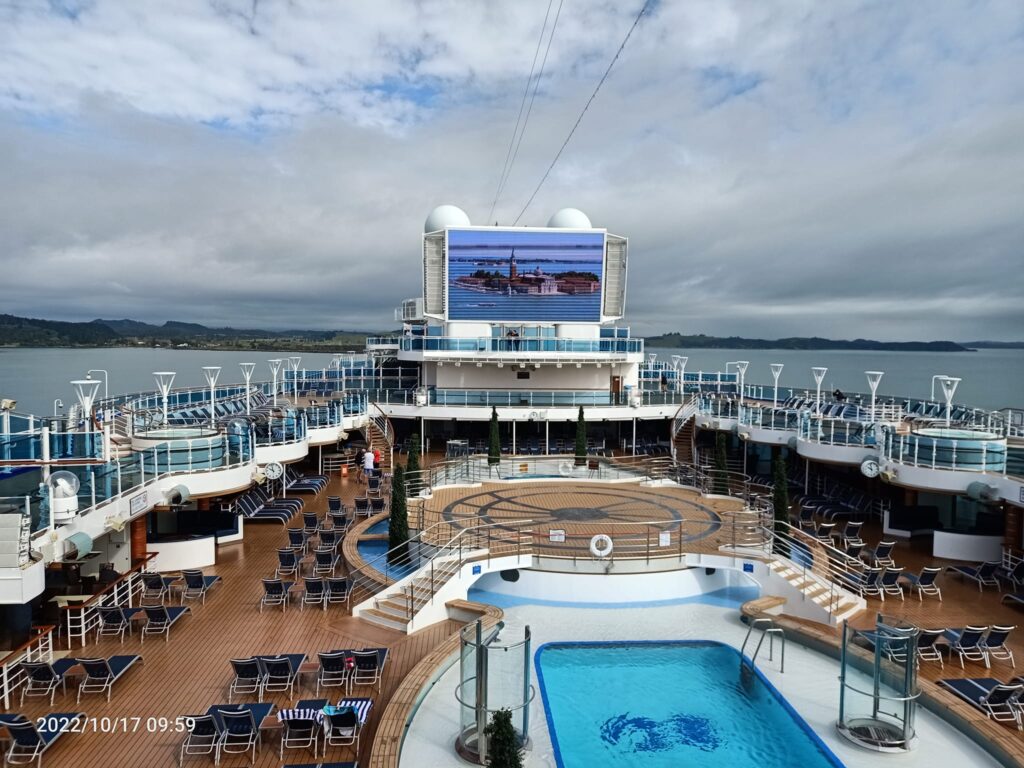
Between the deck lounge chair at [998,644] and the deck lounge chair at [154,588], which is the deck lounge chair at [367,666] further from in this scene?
the deck lounge chair at [998,644]

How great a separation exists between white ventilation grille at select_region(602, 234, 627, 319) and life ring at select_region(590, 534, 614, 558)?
22.2 m

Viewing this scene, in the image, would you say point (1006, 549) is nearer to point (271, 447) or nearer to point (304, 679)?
point (304, 679)

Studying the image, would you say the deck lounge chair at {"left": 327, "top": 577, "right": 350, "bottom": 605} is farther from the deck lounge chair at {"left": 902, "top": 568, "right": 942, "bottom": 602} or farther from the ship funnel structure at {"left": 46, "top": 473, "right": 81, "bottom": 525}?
the deck lounge chair at {"left": 902, "top": 568, "right": 942, "bottom": 602}

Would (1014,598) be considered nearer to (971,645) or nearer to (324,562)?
(971,645)

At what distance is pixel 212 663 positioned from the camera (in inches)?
394

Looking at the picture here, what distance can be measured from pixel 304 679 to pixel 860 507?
16094 millimetres

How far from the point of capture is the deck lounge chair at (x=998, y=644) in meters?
10.5

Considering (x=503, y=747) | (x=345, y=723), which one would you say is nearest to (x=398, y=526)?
(x=345, y=723)

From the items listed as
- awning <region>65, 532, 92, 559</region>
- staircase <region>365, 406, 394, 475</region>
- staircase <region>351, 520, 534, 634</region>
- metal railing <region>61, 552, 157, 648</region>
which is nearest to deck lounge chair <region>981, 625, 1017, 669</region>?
staircase <region>351, 520, 534, 634</region>

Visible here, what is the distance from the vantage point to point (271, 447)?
1917 centimetres

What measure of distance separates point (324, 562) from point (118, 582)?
367cm

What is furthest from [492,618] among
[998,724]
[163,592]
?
[998,724]

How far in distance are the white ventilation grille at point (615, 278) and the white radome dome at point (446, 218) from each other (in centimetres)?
801

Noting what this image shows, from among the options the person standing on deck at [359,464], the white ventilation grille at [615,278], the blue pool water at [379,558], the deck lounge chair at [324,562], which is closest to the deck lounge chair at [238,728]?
the blue pool water at [379,558]
